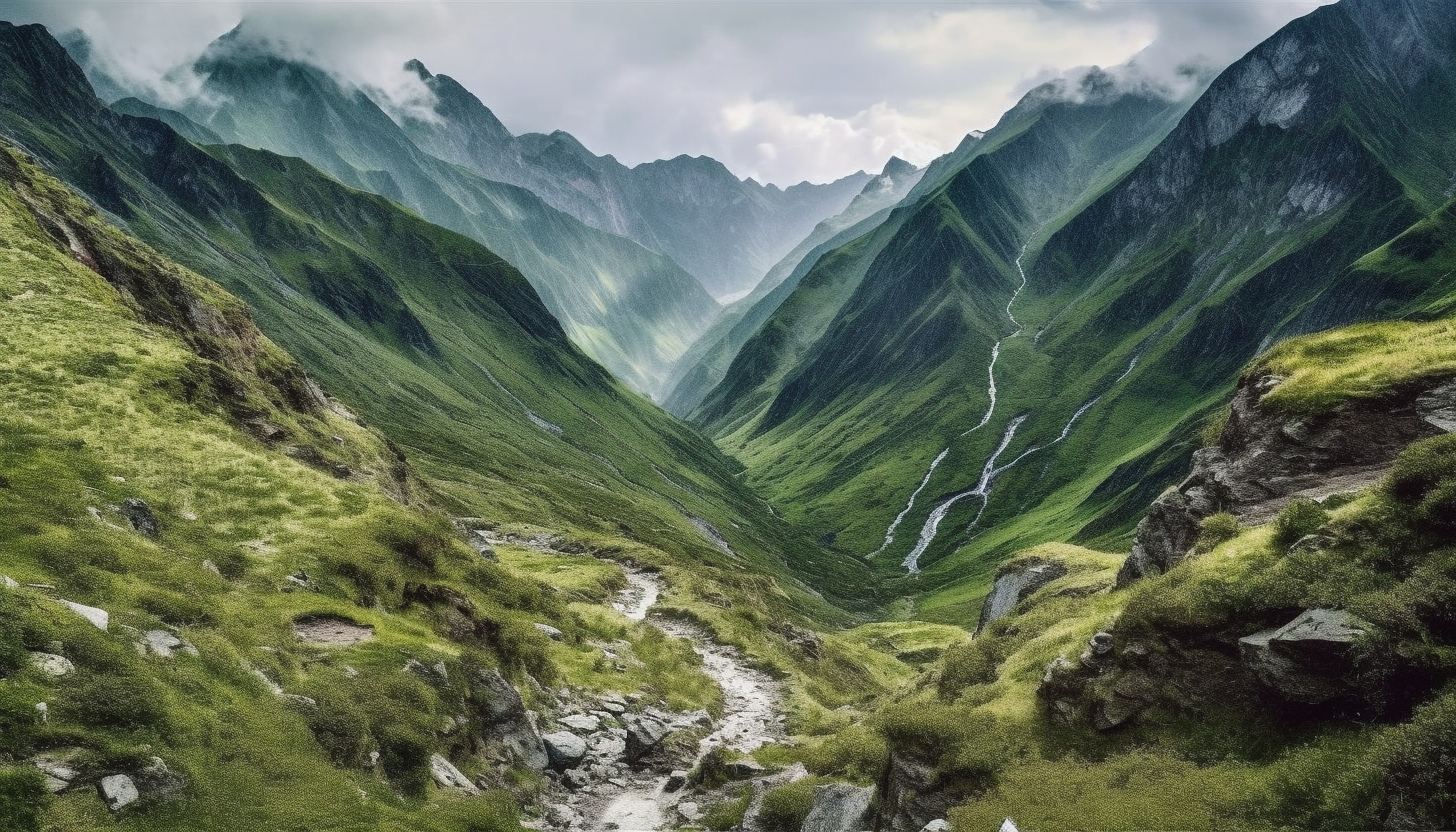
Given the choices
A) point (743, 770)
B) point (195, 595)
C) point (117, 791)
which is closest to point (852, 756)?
point (743, 770)

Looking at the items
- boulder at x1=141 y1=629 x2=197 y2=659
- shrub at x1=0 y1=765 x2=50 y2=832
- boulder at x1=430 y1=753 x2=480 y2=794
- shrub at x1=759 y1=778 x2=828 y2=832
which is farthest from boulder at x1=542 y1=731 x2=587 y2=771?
shrub at x1=0 y1=765 x2=50 y2=832

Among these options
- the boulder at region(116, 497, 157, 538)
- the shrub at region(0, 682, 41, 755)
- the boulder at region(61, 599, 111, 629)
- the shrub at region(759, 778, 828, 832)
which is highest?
the boulder at region(116, 497, 157, 538)

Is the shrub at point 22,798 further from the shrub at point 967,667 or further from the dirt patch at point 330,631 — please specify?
the shrub at point 967,667

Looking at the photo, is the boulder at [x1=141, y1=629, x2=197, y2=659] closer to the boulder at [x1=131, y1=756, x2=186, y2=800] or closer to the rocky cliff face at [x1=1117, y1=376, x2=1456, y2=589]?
the boulder at [x1=131, y1=756, x2=186, y2=800]

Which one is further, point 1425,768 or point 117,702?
point 117,702

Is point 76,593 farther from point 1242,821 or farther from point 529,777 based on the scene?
point 1242,821

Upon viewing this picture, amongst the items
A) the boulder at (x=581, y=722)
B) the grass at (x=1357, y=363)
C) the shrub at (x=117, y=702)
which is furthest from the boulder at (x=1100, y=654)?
the shrub at (x=117, y=702)

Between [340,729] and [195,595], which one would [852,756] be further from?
[195,595]
